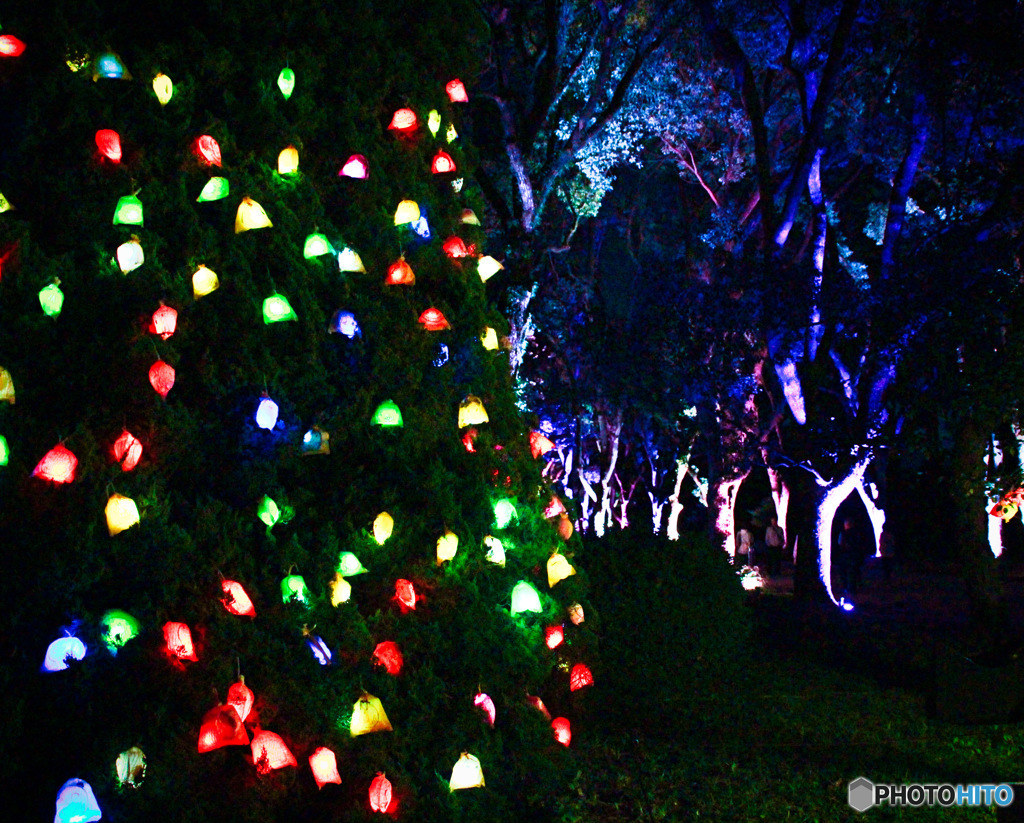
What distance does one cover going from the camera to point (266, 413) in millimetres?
3967

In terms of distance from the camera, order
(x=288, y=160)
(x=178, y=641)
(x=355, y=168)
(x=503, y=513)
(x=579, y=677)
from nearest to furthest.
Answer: (x=178, y=641), (x=288, y=160), (x=355, y=168), (x=503, y=513), (x=579, y=677)

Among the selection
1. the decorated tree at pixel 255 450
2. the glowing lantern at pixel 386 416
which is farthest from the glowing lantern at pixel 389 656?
the glowing lantern at pixel 386 416

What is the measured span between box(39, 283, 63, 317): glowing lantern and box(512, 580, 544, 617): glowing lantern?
2531 mm

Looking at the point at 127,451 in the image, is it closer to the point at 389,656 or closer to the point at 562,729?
the point at 389,656

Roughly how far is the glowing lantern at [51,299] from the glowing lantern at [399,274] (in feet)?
5.14

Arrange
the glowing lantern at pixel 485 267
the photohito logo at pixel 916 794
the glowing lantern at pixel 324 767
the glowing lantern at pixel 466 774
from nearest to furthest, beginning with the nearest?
1. the glowing lantern at pixel 324 767
2. the glowing lantern at pixel 466 774
3. the glowing lantern at pixel 485 267
4. the photohito logo at pixel 916 794

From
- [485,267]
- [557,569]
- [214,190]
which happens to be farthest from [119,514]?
[485,267]

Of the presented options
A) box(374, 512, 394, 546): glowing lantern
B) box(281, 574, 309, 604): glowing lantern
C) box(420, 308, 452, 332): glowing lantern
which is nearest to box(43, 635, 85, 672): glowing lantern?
box(281, 574, 309, 604): glowing lantern

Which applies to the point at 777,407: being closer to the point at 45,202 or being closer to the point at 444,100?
the point at 444,100

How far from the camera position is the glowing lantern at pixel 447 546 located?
14.8ft

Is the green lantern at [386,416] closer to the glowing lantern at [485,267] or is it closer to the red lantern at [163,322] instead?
the red lantern at [163,322]

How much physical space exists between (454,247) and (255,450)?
176 centimetres

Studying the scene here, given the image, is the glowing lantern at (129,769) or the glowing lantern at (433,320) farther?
the glowing lantern at (433,320)

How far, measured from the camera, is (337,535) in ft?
14.0
